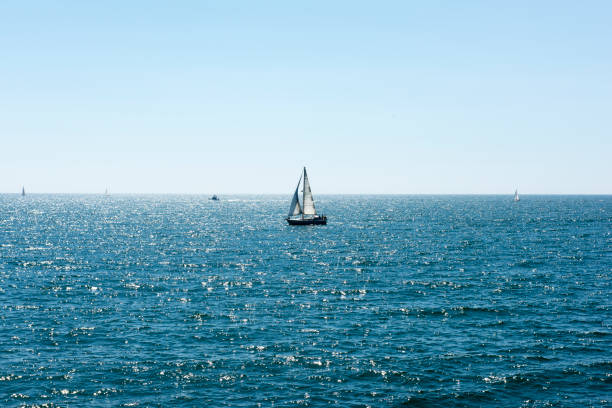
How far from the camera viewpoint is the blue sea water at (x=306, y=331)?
31.0 meters

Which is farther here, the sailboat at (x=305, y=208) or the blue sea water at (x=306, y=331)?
the sailboat at (x=305, y=208)

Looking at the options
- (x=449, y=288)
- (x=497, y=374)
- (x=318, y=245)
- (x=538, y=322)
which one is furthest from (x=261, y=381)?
(x=318, y=245)

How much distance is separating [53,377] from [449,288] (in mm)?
43926

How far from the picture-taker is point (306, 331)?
141ft

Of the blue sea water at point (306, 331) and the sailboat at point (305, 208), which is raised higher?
the sailboat at point (305, 208)

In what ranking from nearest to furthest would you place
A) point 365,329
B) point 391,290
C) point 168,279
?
point 365,329 < point 391,290 < point 168,279

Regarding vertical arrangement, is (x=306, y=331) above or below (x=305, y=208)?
below

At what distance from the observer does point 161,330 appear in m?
42.8

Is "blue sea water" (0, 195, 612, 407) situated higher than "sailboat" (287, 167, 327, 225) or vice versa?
"sailboat" (287, 167, 327, 225)

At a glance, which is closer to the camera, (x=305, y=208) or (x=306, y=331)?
(x=306, y=331)

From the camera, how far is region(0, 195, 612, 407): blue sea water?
30969 millimetres

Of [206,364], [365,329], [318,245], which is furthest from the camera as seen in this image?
[318,245]

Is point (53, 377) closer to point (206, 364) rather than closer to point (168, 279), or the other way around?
point (206, 364)

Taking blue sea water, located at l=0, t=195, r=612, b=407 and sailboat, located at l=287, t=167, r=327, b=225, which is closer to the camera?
blue sea water, located at l=0, t=195, r=612, b=407
